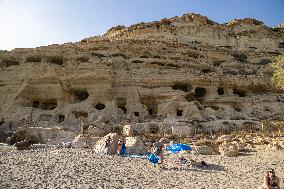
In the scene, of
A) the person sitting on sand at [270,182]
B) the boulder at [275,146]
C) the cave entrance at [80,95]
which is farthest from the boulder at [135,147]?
the cave entrance at [80,95]

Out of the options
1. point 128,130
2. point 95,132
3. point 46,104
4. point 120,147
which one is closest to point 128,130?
point 128,130

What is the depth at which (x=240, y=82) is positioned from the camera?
38.6 metres

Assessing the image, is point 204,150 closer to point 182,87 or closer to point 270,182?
point 270,182

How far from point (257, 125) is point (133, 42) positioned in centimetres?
1714

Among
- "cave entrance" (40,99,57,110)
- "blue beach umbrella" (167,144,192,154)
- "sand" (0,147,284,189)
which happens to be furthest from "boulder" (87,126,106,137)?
"cave entrance" (40,99,57,110)

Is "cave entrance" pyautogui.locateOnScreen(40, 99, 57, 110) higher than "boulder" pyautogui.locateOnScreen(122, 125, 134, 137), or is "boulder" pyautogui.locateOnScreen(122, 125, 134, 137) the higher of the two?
"cave entrance" pyautogui.locateOnScreen(40, 99, 57, 110)

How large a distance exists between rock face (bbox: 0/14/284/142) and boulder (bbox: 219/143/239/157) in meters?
6.40

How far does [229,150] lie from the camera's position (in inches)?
879

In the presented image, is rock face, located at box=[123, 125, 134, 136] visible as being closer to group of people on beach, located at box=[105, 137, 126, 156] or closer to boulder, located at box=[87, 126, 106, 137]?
boulder, located at box=[87, 126, 106, 137]

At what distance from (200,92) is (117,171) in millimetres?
23553

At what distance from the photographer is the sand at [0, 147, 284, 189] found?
13711 mm

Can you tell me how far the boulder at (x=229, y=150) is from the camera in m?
22.1

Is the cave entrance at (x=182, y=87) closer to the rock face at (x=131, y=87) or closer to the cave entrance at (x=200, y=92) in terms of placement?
the rock face at (x=131, y=87)

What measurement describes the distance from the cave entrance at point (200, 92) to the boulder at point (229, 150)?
49.0ft
